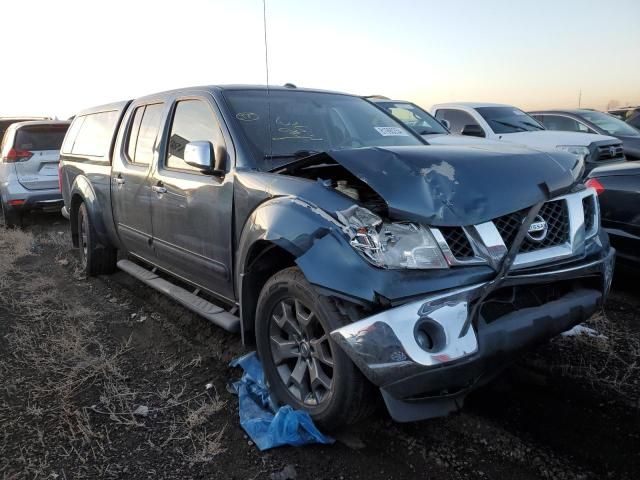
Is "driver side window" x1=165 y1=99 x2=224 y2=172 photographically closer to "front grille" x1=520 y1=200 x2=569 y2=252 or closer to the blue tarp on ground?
the blue tarp on ground

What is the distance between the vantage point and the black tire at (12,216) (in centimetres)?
871

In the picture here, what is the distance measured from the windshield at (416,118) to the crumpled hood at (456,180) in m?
5.05

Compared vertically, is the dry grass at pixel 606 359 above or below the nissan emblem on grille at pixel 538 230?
below

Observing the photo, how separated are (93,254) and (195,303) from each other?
8.07 ft

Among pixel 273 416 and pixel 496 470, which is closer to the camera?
pixel 496 470

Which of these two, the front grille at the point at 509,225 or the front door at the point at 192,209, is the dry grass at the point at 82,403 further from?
the front grille at the point at 509,225

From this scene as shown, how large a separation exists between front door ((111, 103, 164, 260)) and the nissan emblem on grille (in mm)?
2830

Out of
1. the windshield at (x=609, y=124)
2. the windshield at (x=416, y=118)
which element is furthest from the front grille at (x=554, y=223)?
the windshield at (x=609, y=124)

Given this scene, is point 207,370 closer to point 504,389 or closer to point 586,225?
point 504,389

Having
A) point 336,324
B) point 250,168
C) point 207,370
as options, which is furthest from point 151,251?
point 336,324

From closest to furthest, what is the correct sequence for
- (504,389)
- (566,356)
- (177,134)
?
(504,389)
(566,356)
(177,134)

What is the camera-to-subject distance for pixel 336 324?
7.49 feet

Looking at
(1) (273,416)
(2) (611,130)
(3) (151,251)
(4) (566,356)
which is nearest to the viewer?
(1) (273,416)

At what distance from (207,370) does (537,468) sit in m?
2.03
